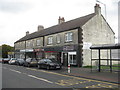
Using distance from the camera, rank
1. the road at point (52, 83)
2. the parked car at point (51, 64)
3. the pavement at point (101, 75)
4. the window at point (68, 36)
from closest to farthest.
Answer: the road at point (52, 83) → the pavement at point (101, 75) → the parked car at point (51, 64) → the window at point (68, 36)

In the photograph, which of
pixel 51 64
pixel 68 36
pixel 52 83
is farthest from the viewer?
pixel 68 36

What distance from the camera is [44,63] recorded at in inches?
857

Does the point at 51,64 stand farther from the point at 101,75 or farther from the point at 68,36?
the point at 68,36

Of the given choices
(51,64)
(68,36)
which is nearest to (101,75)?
(51,64)

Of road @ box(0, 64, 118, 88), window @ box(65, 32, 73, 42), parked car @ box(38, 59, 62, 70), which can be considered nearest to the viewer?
road @ box(0, 64, 118, 88)

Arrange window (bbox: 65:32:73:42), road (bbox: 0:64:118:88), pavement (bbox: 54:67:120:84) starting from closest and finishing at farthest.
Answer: road (bbox: 0:64:118:88), pavement (bbox: 54:67:120:84), window (bbox: 65:32:73:42)

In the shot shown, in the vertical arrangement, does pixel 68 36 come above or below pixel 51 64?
above

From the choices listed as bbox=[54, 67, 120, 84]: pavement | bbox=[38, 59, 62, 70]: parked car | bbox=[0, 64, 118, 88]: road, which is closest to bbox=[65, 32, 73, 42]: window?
bbox=[38, 59, 62, 70]: parked car

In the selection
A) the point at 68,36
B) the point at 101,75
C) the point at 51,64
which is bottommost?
the point at 101,75

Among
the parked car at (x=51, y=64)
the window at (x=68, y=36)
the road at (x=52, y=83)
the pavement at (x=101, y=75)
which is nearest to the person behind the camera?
the road at (x=52, y=83)

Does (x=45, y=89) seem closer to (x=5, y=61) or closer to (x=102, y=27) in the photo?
(x=102, y=27)

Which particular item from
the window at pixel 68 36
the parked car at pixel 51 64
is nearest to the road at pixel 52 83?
the parked car at pixel 51 64

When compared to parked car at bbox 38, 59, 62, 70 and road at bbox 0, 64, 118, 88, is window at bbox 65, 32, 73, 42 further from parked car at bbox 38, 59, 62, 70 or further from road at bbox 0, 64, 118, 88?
road at bbox 0, 64, 118, 88

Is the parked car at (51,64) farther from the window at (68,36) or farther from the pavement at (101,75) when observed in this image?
the window at (68,36)
